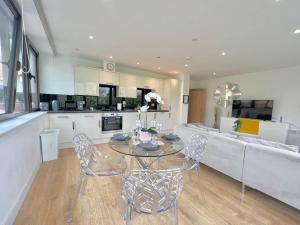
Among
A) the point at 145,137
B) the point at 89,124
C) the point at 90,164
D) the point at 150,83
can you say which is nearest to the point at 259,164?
the point at 145,137

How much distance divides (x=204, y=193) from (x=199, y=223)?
599mm

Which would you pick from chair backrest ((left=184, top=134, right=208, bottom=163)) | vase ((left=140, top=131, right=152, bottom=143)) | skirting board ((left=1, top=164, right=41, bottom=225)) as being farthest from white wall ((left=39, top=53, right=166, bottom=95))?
chair backrest ((left=184, top=134, right=208, bottom=163))

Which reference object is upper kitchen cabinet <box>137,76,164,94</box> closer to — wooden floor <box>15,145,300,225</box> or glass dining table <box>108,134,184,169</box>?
glass dining table <box>108,134,184,169</box>

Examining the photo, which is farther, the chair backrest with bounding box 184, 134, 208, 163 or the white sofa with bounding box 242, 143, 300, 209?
the chair backrest with bounding box 184, 134, 208, 163

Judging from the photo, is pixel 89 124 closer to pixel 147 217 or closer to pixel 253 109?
pixel 147 217

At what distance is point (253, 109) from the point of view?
516cm

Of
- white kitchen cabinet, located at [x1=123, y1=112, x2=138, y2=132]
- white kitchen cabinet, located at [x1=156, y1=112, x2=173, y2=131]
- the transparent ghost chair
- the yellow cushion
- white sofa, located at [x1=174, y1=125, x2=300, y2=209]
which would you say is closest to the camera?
white sofa, located at [x1=174, y1=125, x2=300, y2=209]

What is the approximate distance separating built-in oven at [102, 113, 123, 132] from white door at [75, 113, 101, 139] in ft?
0.52

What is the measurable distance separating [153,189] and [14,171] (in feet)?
5.20

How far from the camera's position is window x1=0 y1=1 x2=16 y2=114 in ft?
5.85

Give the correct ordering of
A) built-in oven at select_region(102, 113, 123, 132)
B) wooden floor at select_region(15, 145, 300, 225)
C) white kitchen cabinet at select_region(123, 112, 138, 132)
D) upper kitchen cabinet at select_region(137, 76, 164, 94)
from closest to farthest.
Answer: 1. wooden floor at select_region(15, 145, 300, 225)
2. built-in oven at select_region(102, 113, 123, 132)
3. white kitchen cabinet at select_region(123, 112, 138, 132)
4. upper kitchen cabinet at select_region(137, 76, 164, 94)

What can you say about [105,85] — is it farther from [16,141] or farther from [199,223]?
[199,223]

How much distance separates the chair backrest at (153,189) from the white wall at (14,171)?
116 cm

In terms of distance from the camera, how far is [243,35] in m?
2.59
